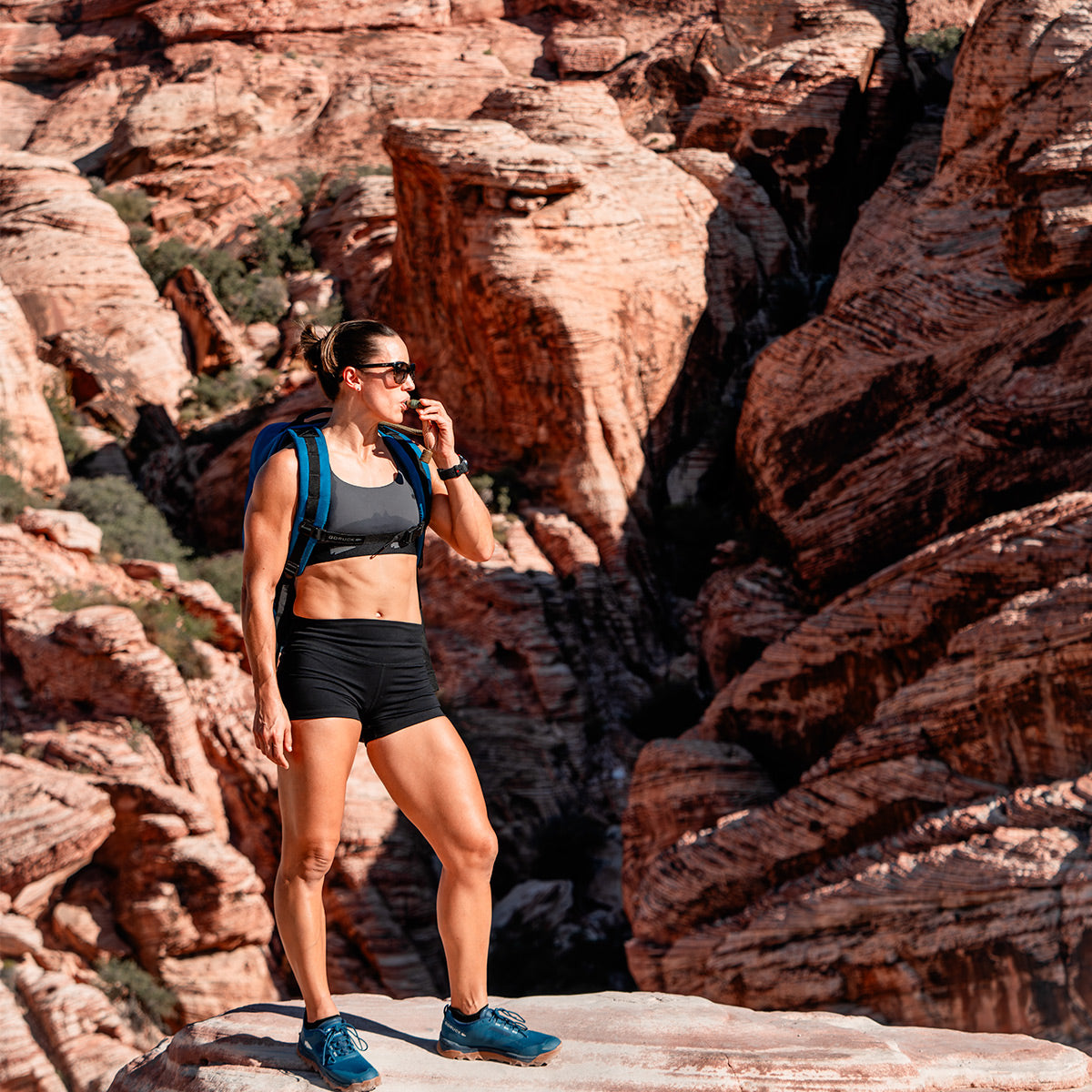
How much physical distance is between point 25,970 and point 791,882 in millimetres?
6853

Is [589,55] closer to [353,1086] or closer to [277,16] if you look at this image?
[277,16]

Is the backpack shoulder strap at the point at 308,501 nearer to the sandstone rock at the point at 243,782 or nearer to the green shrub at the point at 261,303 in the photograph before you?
the sandstone rock at the point at 243,782

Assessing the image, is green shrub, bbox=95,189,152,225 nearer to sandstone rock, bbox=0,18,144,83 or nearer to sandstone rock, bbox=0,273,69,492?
sandstone rock, bbox=0,273,69,492

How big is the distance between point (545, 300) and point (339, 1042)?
49.5ft

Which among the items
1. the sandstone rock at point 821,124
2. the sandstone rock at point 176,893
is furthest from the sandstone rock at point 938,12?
the sandstone rock at point 176,893

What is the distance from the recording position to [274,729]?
356cm

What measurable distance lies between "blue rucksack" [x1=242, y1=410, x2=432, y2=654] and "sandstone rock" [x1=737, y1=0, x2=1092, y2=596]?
8.23m

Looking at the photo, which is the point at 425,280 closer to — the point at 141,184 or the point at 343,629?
the point at 141,184

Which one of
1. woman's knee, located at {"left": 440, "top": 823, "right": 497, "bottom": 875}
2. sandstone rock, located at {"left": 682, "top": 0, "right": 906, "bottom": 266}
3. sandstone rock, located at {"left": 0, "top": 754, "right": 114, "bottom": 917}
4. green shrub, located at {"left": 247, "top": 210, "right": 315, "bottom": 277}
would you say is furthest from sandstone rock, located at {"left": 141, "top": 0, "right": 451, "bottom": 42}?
woman's knee, located at {"left": 440, "top": 823, "right": 497, "bottom": 875}

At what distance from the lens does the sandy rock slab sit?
373 cm

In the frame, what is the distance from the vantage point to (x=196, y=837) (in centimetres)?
1278

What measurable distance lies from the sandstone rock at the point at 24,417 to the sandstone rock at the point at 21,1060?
9.62 meters

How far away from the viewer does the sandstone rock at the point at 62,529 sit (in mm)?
15312

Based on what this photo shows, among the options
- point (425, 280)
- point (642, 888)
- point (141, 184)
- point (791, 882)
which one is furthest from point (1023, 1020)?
point (141, 184)
